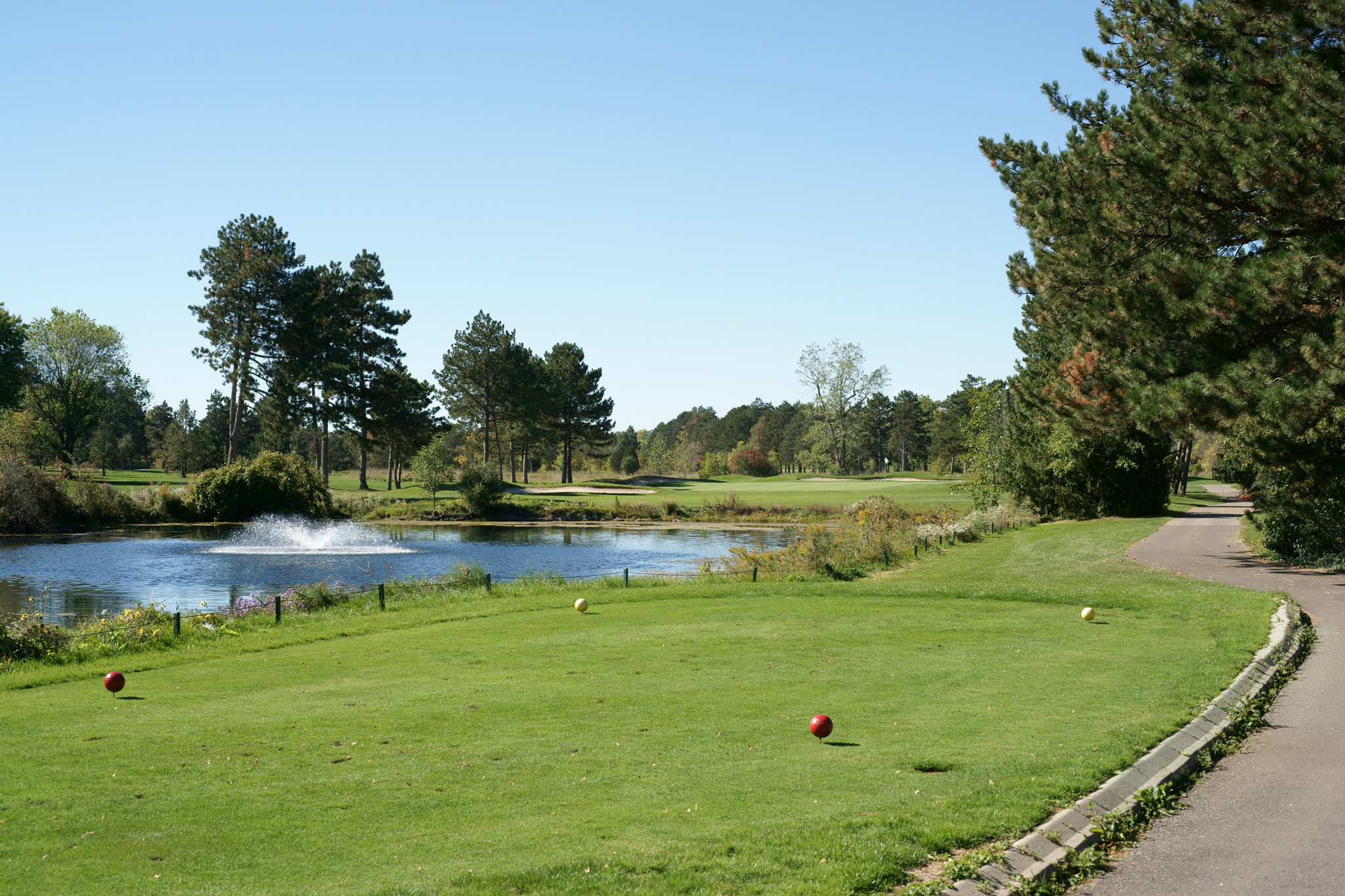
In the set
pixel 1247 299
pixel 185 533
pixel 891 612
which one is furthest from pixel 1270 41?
pixel 185 533

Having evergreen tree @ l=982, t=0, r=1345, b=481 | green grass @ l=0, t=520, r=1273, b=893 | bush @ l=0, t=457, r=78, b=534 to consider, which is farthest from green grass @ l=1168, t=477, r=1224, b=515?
bush @ l=0, t=457, r=78, b=534

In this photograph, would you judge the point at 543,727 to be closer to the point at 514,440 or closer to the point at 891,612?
the point at 891,612

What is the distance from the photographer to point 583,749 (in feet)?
29.0

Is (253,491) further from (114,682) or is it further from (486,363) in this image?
(114,682)

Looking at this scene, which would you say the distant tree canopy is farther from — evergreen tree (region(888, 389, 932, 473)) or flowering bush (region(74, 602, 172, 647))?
flowering bush (region(74, 602, 172, 647))

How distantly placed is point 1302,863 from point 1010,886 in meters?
2.19

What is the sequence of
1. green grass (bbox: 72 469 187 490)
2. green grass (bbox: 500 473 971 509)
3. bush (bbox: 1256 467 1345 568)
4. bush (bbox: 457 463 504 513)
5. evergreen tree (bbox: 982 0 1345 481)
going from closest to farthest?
evergreen tree (bbox: 982 0 1345 481) < bush (bbox: 1256 467 1345 568) < bush (bbox: 457 463 504 513) < green grass (bbox: 500 473 971 509) < green grass (bbox: 72 469 187 490)

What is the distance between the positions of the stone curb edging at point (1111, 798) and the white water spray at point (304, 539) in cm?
3688

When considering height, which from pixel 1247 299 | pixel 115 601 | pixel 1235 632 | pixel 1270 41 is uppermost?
pixel 1270 41

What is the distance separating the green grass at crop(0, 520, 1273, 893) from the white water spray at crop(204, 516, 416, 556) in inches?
1042

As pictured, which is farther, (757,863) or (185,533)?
(185,533)

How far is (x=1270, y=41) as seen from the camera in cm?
1753

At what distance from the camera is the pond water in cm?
2962

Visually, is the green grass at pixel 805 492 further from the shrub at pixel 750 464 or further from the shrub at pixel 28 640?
the shrub at pixel 28 640
